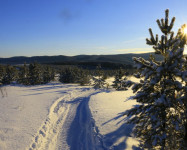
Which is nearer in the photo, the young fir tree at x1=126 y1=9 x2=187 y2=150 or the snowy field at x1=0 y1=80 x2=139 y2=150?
the young fir tree at x1=126 y1=9 x2=187 y2=150

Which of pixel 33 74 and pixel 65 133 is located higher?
pixel 33 74

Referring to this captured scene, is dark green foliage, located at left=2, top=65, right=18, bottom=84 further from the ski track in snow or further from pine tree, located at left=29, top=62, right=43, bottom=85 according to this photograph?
the ski track in snow

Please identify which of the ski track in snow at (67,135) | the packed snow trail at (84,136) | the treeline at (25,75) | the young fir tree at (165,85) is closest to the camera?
the young fir tree at (165,85)

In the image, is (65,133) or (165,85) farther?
(65,133)

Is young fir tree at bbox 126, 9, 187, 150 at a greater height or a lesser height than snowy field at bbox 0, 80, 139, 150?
greater

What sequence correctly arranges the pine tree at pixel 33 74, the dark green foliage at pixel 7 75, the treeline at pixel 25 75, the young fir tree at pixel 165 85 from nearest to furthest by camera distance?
the young fir tree at pixel 165 85, the pine tree at pixel 33 74, the treeline at pixel 25 75, the dark green foliage at pixel 7 75

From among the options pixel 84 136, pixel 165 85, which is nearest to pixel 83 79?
pixel 84 136

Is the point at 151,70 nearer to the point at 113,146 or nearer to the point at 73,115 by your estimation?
the point at 113,146

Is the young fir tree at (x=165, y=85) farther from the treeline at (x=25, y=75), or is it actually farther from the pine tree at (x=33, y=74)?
the treeline at (x=25, y=75)

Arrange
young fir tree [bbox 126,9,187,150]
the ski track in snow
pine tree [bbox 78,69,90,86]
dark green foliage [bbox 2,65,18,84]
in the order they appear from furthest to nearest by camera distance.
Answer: dark green foliage [bbox 2,65,18,84] → pine tree [bbox 78,69,90,86] → the ski track in snow → young fir tree [bbox 126,9,187,150]

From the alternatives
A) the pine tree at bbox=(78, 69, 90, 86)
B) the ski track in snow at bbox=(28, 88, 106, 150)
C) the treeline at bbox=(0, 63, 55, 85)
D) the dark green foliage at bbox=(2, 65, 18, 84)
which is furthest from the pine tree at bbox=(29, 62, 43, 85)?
the ski track in snow at bbox=(28, 88, 106, 150)

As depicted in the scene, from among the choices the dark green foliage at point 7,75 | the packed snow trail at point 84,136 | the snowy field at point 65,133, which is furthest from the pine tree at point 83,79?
the packed snow trail at point 84,136

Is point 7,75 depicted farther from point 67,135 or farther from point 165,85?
point 165,85

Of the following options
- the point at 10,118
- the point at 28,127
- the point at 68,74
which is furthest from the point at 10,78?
the point at 28,127
